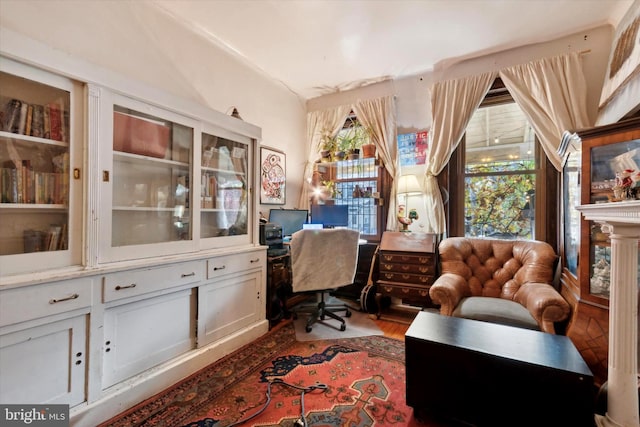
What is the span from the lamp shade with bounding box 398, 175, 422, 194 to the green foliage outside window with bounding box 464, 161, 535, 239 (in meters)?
0.60

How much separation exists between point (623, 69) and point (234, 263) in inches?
131

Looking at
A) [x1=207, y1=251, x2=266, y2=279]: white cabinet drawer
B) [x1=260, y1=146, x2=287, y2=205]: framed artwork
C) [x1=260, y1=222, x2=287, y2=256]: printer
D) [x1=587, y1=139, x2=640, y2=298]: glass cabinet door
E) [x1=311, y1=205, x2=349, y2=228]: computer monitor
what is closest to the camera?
[x1=587, y1=139, x2=640, y2=298]: glass cabinet door

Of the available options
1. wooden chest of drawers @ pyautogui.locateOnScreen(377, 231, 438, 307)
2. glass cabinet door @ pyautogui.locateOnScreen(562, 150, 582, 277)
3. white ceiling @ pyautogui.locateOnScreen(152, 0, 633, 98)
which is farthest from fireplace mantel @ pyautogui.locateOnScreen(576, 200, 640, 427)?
white ceiling @ pyautogui.locateOnScreen(152, 0, 633, 98)

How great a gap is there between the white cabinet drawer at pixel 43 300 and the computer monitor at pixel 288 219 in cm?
187

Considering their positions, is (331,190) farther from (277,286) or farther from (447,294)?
(447,294)

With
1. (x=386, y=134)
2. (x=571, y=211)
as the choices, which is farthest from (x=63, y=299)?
(x=571, y=211)

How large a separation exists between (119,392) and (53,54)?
5.99ft

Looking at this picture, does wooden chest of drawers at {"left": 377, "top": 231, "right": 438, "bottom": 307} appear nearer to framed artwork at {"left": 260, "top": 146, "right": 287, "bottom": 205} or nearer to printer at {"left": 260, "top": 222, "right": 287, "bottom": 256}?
printer at {"left": 260, "top": 222, "right": 287, "bottom": 256}

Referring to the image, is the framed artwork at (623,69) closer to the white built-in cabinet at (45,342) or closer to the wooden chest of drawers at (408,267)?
the wooden chest of drawers at (408,267)

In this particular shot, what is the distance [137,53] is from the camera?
210cm

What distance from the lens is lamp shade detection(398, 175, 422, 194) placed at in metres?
2.98

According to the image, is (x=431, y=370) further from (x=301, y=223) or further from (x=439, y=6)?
(x=439, y=6)

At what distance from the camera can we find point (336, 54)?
9.41 ft

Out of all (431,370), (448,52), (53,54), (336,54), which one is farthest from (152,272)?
(448,52)
